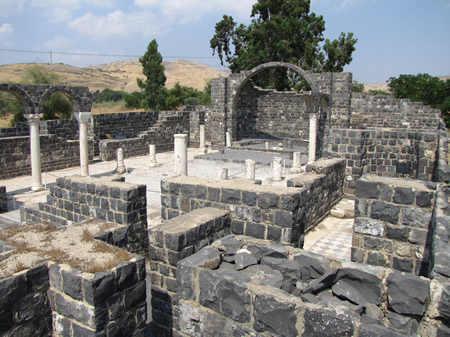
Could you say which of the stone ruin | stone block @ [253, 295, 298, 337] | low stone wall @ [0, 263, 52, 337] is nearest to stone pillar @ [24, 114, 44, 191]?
the stone ruin

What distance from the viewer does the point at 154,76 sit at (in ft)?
104

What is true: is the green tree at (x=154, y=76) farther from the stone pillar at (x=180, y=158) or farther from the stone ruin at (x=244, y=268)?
the stone ruin at (x=244, y=268)

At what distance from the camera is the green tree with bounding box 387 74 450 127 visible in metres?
32.1

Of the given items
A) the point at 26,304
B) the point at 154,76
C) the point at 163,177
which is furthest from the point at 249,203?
the point at 154,76

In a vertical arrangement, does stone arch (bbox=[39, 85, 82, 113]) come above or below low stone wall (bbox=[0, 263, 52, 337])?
above

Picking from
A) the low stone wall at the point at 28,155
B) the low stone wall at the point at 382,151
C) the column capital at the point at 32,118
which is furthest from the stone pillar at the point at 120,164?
the low stone wall at the point at 382,151

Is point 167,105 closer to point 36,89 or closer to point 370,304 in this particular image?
point 36,89

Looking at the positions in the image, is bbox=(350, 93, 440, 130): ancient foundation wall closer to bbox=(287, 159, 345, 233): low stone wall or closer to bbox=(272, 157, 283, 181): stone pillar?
bbox=(272, 157, 283, 181): stone pillar

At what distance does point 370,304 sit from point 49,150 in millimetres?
17240

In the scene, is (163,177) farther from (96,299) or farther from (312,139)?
(96,299)

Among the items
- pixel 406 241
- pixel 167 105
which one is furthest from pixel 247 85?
pixel 406 241

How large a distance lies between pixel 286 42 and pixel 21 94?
24.8 metres

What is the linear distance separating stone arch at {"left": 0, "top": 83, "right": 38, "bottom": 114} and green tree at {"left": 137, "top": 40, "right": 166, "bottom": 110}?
18859mm

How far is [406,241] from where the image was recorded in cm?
452
